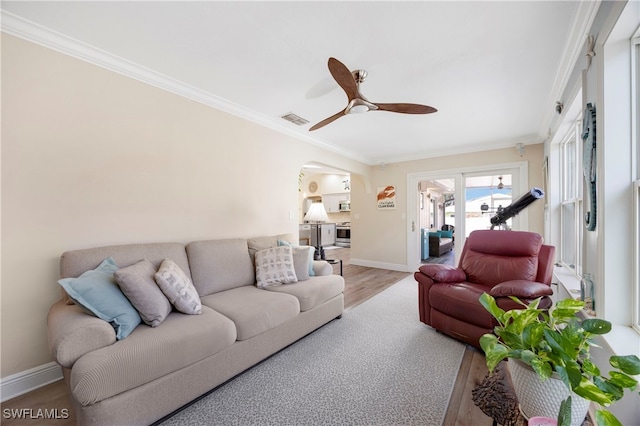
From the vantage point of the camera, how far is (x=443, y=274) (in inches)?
102

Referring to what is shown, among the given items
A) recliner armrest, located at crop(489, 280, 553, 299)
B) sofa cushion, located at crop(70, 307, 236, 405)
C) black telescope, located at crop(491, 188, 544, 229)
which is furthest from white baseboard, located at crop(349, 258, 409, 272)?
sofa cushion, located at crop(70, 307, 236, 405)

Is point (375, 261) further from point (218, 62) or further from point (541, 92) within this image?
point (218, 62)

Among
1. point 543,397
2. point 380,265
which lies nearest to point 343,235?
point 380,265

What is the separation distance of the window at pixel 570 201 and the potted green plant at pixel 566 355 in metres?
2.43

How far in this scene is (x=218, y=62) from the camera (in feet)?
7.17

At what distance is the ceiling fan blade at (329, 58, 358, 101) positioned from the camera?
66.7 inches

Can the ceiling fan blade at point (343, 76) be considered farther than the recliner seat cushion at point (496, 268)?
No

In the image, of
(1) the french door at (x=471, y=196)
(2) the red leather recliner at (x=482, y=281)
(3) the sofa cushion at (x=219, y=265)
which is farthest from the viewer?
(1) the french door at (x=471, y=196)

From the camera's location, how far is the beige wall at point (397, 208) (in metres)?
4.19

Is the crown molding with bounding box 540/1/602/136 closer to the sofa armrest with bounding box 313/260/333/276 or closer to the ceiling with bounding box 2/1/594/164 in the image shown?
the ceiling with bounding box 2/1/594/164

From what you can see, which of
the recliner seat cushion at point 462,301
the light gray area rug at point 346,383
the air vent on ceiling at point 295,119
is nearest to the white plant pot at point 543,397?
the light gray area rug at point 346,383

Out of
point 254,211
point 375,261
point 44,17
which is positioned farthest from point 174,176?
point 375,261

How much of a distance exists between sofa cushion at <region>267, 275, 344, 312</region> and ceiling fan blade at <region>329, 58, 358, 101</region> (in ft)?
5.92

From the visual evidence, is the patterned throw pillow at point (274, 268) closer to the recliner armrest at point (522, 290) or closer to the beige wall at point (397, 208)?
the recliner armrest at point (522, 290)
